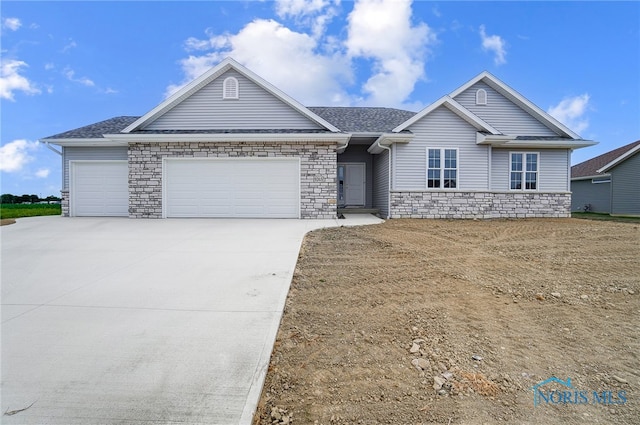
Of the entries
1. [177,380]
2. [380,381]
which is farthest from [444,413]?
[177,380]

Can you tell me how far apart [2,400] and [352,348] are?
278 centimetres

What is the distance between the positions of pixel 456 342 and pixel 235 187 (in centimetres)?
1047

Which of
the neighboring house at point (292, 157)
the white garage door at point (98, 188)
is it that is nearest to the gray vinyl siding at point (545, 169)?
the neighboring house at point (292, 157)

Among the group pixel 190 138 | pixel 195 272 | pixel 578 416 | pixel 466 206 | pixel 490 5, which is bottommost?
pixel 578 416

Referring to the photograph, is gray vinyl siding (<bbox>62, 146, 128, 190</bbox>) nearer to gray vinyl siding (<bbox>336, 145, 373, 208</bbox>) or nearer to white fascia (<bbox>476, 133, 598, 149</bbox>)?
gray vinyl siding (<bbox>336, 145, 373, 208</bbox>)

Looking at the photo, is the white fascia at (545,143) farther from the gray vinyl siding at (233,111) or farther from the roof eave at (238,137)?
the gray vinyl siding at (233,111)

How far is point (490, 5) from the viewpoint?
11.5m

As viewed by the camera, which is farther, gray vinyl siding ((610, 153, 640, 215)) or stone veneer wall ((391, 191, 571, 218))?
gray vinyl siding ((610, 153, 640, 215))

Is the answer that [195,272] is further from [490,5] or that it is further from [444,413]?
[490,5]

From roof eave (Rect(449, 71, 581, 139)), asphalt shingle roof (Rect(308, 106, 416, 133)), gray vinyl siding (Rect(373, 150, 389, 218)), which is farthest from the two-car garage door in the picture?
roof eave (Rect(449, 71, 581, 139))

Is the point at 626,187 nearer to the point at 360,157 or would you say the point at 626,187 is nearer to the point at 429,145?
the point at 429,145

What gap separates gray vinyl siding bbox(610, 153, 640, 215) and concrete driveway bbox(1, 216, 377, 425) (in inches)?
862

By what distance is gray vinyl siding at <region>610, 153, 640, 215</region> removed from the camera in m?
18.8

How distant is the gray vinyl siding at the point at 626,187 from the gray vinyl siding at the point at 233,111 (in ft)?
64.4
